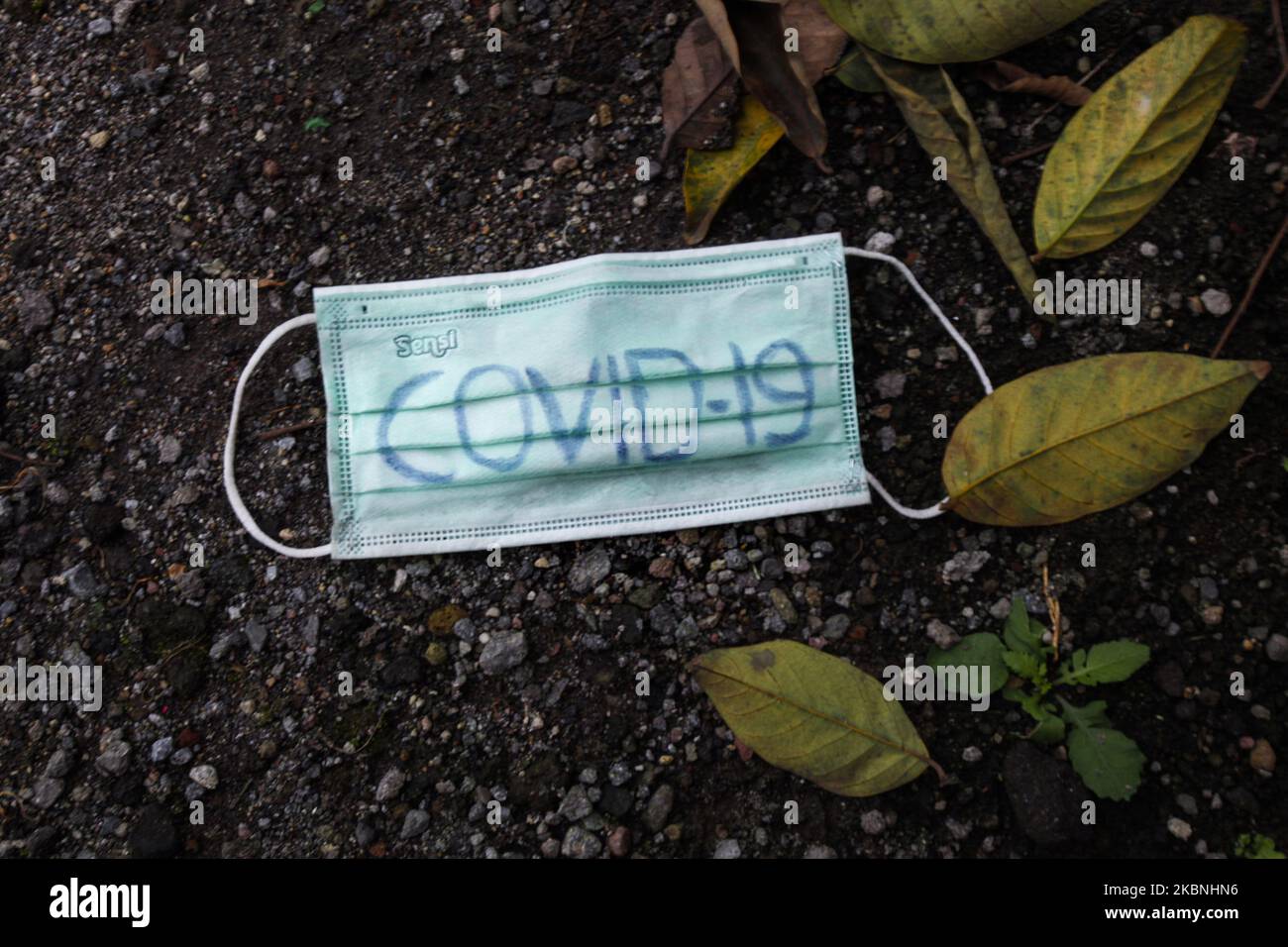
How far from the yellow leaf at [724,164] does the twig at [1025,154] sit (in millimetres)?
423

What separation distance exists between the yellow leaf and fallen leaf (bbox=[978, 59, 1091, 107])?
1.35ft

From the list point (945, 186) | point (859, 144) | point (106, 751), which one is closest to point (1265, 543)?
point (945, 186)

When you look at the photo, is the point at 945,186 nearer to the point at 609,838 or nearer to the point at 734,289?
the point at 734,289

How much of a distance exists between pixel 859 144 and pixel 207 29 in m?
1.36

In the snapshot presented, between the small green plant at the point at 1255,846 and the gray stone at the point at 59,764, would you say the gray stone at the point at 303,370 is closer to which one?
the gray stone at the point at 59,764

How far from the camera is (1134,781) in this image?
138 cm

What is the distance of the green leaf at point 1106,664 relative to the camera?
1.42 meters

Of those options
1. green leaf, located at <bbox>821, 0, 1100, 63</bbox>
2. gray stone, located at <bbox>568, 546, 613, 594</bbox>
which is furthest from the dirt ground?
green leaf, located at <bbox>821, 0, 1100, 63</bbox>

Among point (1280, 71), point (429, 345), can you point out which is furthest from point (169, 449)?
point (1280, 71)

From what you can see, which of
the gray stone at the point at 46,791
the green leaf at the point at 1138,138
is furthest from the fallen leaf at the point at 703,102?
the gray stone at the point at 46,791

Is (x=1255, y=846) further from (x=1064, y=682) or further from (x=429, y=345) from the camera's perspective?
(x=429, y=345)

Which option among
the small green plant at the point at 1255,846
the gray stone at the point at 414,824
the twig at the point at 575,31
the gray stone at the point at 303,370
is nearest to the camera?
the small green plant at the point at 1255,846

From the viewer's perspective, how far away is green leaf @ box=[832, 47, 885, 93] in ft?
5.39

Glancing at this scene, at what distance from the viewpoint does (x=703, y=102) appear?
1.63 meters
